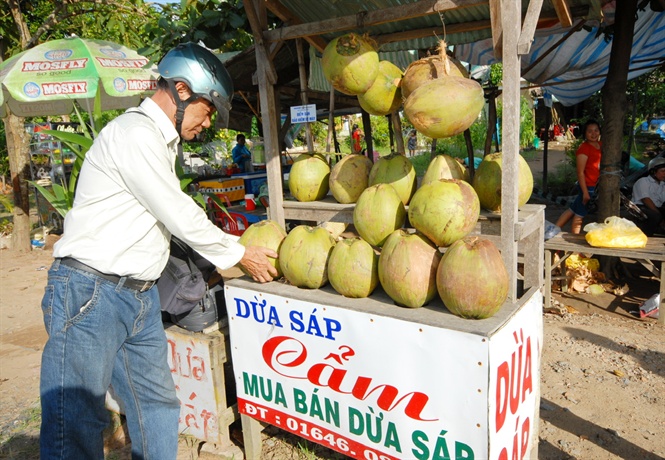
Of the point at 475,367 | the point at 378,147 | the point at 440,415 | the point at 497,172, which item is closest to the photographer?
the point at 475,367

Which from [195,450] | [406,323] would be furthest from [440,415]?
[195,450]

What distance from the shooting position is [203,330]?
2.58 meters

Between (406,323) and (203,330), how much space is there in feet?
4.04

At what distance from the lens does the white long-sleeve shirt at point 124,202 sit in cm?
185

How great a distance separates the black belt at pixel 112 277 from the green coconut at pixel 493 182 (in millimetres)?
1503

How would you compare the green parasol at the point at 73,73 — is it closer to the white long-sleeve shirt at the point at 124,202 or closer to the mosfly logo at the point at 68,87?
the mosfly logo at the point at 68,87

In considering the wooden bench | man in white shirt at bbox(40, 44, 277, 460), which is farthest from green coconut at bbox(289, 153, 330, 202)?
the wooden bench

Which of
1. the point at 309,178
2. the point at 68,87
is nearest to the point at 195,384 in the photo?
the point at 309,178

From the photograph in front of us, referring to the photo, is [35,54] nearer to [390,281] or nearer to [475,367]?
[390,281]

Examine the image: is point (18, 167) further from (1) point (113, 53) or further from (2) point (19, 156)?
(1) point (113, 53)

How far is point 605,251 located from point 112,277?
4.09m

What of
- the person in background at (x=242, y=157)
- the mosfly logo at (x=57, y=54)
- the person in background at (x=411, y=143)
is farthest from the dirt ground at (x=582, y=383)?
the person in background at (x=411, y=143)

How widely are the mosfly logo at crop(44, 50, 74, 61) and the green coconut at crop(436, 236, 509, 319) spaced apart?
517cm

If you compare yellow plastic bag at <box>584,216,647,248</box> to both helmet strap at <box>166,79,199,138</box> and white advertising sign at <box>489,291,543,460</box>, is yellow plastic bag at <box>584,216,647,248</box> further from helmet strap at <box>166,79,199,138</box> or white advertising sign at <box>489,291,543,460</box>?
helmet strap at <box>166,79,199,138</box>
